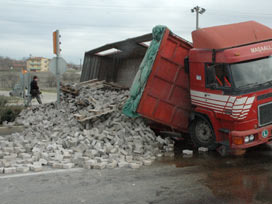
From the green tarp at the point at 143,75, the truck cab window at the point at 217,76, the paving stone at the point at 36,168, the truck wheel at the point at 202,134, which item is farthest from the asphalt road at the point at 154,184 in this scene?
the green tarp at the point at 143,75

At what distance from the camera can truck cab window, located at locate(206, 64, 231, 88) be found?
21.1 ft

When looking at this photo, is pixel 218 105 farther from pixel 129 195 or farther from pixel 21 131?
pixel 21 131

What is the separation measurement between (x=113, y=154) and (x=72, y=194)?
2.23m

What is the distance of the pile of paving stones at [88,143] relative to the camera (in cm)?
637

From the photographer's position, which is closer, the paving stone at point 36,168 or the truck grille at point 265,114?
the paving stone at point 36,168

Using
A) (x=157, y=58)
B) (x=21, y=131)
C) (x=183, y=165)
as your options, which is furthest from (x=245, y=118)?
(x=21, y=131)

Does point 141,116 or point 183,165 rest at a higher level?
point 141,116

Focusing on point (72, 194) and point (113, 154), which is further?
point (113, 154)

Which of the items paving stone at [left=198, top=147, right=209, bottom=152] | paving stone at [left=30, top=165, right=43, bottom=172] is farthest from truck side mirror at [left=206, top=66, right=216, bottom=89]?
paving stone at [left=30, top=165, right=43, bottom=172]

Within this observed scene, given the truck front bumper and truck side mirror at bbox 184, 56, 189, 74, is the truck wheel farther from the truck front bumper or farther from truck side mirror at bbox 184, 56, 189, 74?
truck side mirror at bbox 184, 56, 189, 74

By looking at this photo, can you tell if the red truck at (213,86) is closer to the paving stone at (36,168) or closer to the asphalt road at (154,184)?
the asphalt road at (154,184)

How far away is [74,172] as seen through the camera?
5.86 m

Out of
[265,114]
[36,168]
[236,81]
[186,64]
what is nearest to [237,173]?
[265,114]

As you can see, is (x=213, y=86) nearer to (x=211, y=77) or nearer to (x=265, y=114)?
(x=211, y=77)
